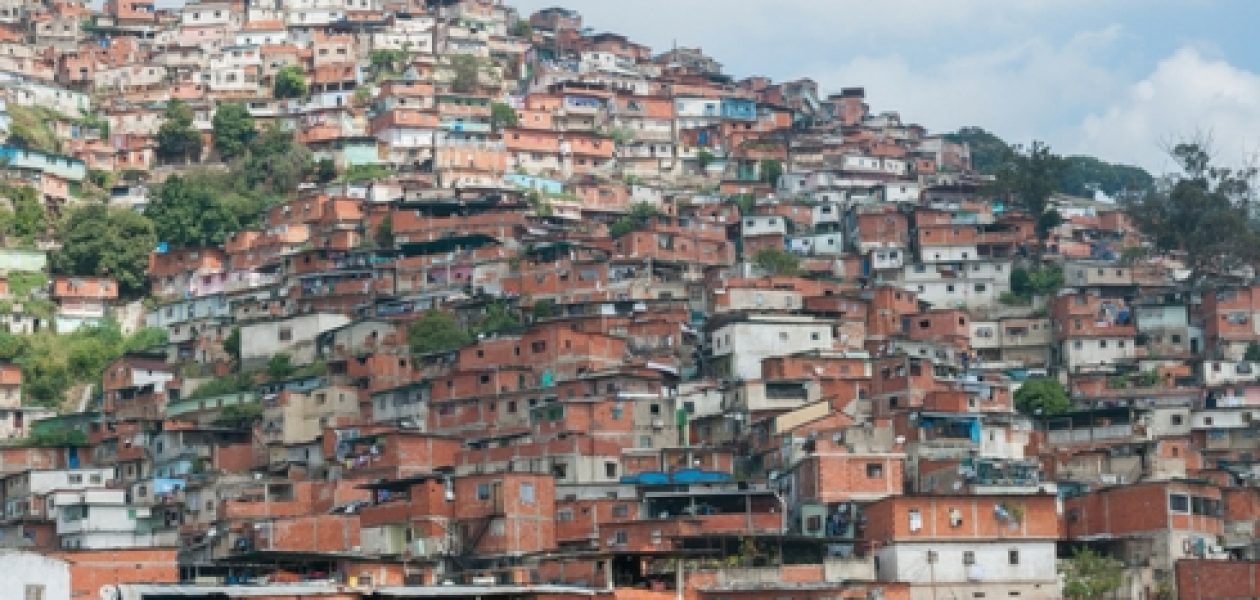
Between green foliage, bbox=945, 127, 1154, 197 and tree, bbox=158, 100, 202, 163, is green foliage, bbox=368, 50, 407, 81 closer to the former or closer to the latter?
tree, bbox=158, 100, 202, 163

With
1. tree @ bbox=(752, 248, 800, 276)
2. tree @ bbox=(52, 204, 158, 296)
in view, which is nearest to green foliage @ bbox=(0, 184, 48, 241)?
tree @ bbox=(52, 204, 158, 296)

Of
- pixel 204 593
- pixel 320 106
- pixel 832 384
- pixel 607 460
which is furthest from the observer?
pixel 320 106

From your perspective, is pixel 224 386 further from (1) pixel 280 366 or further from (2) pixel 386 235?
(2) pixel 386 235

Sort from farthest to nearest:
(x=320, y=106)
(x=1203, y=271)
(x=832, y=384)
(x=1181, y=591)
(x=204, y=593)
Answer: (x=320, y=106) → (x=1203, y=271) → (x=832, y=384) → (x=1181, y=591) → (x=204, y=593)

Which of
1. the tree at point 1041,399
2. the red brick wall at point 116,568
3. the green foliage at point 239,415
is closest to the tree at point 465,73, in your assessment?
the green foliage at point 239,415

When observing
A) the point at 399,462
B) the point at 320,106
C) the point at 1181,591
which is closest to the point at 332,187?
the point at 320,106

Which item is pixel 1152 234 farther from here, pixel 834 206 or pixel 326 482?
pixel 326 482

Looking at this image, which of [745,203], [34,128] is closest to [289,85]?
[34,128]
